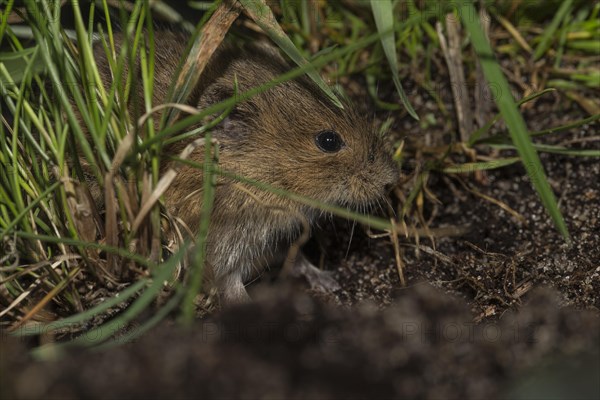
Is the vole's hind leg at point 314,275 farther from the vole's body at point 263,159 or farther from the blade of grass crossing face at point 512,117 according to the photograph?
the blade of grass crossing face at point 512,117

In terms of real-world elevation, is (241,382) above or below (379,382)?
below

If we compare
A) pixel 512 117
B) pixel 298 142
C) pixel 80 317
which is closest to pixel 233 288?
pixel 298 142

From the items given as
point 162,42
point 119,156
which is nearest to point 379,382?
point 119,156

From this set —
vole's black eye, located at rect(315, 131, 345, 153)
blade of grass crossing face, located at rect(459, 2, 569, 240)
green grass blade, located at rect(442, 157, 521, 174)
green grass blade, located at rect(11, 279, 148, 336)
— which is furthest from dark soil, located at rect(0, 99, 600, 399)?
vole's black eye, located at rect(315, 131, 345, 153)

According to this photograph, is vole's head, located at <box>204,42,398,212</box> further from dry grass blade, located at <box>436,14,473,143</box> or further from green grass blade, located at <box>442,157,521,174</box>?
dry grass blade, located at <box>436,14,473,143</box>

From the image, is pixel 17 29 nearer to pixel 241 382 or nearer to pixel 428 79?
pixel 428 79

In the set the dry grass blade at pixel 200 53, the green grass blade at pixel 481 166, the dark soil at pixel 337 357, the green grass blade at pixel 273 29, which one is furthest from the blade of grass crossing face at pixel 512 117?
the green grass blade at pixel 481 166

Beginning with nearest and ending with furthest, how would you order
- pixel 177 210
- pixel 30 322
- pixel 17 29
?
pixel 30 322 → pixel 177 210 → pixel 17 29
